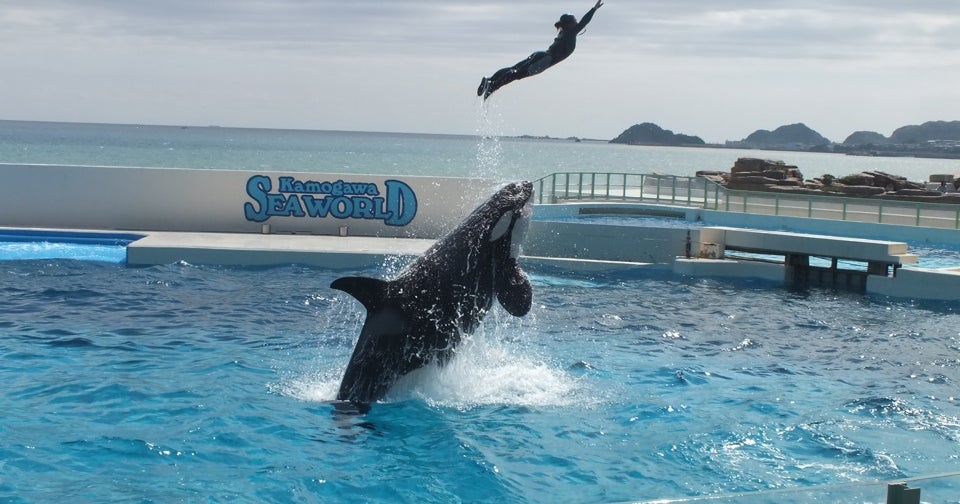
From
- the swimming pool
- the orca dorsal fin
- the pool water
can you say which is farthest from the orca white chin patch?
the swimming pool

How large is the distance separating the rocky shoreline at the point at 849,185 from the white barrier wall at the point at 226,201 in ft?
54.7

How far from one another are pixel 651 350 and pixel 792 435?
129 inches

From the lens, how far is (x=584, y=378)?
10.2m

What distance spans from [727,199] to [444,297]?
15.6 meters

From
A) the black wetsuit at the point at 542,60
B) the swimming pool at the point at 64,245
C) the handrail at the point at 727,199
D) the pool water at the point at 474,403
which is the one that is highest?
the black wetsuit at the point at 542,60

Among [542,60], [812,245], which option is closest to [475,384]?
[542,60]

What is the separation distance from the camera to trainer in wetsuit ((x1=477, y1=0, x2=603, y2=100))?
7.69 meters

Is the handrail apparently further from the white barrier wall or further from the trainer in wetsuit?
the trainer in wetsuit

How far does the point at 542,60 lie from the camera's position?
25.4ft

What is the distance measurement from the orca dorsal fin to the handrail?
14582 millimetres

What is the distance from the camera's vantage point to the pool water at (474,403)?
290 inches

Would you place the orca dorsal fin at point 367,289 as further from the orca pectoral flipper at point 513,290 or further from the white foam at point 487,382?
the orca pectoral flipper at point 513,290

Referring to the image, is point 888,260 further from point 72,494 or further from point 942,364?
point 72,494

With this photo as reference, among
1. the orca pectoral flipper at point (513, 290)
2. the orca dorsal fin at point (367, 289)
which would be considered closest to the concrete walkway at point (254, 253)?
the orca pectoral flipper at point (513, 290)
